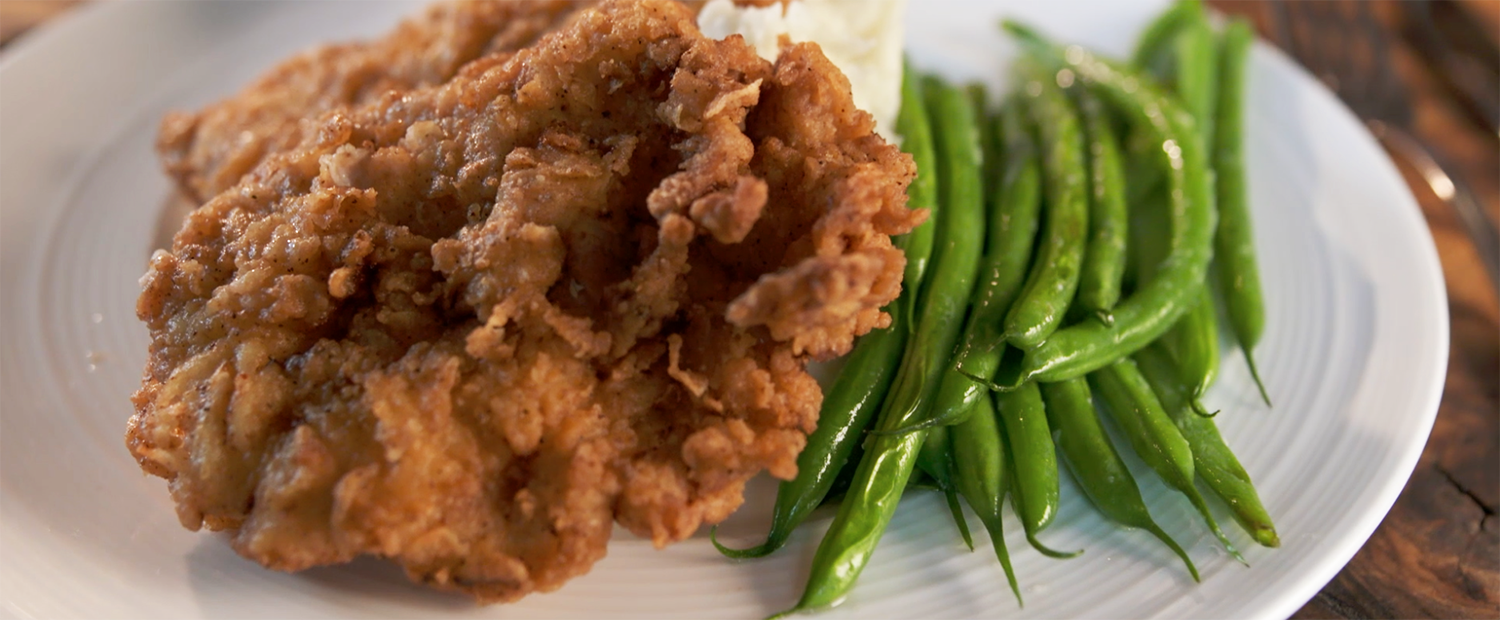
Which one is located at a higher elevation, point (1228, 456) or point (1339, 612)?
point (1228, 456)

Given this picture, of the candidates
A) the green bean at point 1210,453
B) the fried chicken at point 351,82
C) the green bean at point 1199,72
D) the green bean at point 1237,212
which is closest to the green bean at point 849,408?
the green bean at point 1210,453

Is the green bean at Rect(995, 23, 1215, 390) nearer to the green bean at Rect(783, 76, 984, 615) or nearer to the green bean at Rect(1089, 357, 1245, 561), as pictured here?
the green bean at Rect(1089, 357, 1245, 561)

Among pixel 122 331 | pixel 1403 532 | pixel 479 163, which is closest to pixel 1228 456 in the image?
pixel 1403 532

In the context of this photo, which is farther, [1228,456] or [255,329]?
[1228,456]

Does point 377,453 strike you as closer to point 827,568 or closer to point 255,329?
point 255,329

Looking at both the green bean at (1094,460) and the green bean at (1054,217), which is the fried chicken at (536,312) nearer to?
the green bean at (1054,217)
